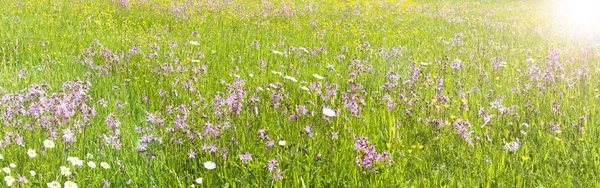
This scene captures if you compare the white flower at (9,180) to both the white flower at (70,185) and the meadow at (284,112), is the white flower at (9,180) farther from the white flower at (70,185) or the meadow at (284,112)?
the white flower at (70,185)

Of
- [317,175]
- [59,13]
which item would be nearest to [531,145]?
[317,175]

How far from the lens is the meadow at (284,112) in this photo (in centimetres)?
282

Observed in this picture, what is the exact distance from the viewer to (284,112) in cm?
361

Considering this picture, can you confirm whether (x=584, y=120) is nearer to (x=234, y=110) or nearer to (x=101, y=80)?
(x=234, y=110)

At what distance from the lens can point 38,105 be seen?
9.82 ft

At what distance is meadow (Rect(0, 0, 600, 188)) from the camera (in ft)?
9.24

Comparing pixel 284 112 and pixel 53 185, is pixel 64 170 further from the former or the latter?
pixel 284 112

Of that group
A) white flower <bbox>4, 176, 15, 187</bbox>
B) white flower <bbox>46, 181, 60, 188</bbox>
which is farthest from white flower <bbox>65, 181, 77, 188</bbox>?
white flower <bbox>4, 176, 15, 187</bbox>

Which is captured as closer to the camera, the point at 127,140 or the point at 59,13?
the point at 127,140

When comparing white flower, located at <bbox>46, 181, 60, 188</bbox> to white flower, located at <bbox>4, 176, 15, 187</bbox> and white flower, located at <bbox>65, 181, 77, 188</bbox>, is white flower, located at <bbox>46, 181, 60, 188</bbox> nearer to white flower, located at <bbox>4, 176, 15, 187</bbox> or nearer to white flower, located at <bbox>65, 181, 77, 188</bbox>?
white flower, located at <bbox>65, 181, 77, 188</bbox>

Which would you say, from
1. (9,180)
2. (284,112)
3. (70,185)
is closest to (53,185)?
(70,185)

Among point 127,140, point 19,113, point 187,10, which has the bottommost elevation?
point 187,10

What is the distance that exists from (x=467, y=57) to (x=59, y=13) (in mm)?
7015

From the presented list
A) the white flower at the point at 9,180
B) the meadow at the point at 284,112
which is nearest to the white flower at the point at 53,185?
the meadow at the point at 284,112
